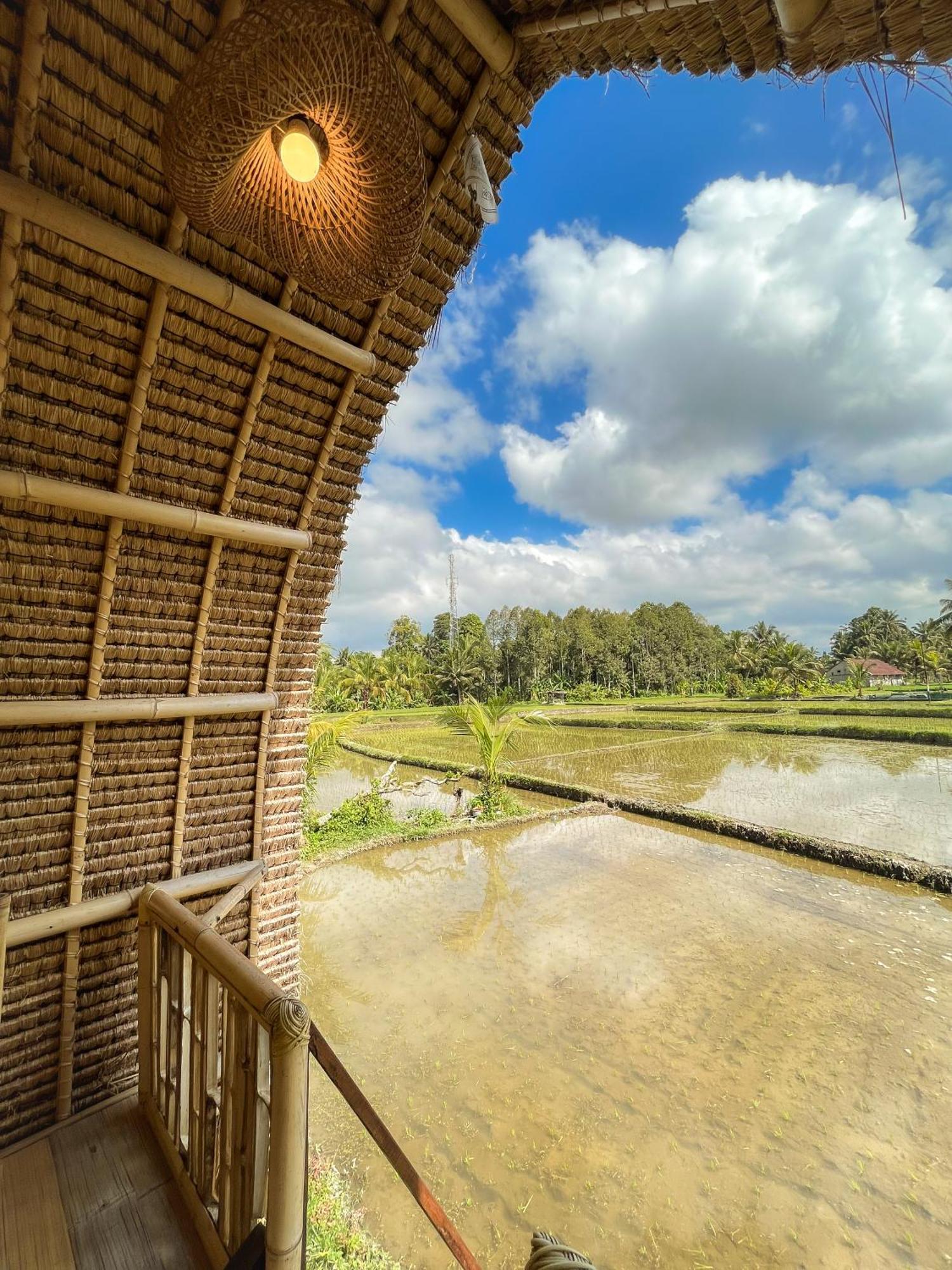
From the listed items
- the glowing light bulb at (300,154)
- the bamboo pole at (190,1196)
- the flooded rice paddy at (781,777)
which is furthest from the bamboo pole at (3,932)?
the flooded rice paddy at (781,777)

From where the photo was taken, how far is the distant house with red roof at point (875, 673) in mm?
36344

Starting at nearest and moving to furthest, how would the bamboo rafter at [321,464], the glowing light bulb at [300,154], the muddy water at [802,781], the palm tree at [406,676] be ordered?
the glowing light bulb at [300,154], the bamboo rafter at [321,464], the muddy water at [802,781], the palm tree at [406,676]

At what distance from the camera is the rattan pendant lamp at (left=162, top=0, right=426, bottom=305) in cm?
76

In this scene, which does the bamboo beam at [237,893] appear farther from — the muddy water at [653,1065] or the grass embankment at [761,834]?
the grass embankment at [761,834]

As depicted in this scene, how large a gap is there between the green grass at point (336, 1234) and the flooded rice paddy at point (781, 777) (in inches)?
282

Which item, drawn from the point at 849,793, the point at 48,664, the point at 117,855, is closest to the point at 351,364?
the point at 48,664

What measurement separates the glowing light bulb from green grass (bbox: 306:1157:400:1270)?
2891 mm

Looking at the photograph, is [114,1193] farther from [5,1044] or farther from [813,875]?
[813,875]

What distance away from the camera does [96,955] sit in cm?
161

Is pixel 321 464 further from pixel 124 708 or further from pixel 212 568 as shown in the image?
pixel 124 708

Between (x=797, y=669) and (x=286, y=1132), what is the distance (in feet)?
99.5

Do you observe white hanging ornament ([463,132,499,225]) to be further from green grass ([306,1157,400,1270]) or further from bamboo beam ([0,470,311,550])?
green grass ([306,1157,400,1270])

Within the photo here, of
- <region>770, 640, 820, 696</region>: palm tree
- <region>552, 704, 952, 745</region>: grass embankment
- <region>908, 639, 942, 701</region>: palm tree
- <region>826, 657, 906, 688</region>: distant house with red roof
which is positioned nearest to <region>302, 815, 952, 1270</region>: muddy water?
<region>552, 704, 952, 745</region>: grass embankment

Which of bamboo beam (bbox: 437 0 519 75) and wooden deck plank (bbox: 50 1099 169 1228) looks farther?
wooden deck plank (bbox: 50 1099 169 1228)
